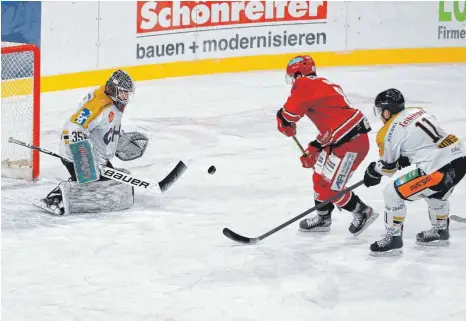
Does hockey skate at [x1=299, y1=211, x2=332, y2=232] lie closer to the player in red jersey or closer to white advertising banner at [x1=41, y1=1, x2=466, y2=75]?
the player in red jersey

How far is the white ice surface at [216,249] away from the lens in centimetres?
326

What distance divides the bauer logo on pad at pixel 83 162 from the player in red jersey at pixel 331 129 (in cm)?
105

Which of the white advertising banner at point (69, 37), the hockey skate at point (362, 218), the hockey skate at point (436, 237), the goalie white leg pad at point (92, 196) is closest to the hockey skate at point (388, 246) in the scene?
the hockey skate at point (436, 237)

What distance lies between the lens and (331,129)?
4195 mm

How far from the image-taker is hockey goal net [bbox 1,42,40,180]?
18.3 ft

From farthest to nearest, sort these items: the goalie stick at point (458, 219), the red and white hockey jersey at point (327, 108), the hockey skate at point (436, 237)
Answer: the goalie stick at point (458, 219)
the red and white hockey jersey at point (327, 108)
the hockey skate at point (436, 237)

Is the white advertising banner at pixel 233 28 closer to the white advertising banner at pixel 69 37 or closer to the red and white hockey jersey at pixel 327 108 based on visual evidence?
the white advertising banner at pixel 69 37

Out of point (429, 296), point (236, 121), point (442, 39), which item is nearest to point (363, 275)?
point (429, 296)

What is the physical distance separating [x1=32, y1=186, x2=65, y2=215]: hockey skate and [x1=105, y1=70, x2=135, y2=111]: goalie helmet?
1.84ft

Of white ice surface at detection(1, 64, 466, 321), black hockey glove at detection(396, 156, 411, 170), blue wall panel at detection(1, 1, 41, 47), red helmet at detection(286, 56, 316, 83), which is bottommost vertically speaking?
white ice surface at detection(1, 64, 466, 321)

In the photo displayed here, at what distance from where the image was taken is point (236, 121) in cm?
669

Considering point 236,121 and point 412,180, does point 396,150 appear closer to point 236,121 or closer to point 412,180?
point 412,180

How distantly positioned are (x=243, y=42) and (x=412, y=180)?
4224mm

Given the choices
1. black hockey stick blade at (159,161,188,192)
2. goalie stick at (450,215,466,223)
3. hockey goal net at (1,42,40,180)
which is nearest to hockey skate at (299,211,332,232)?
goalie stick at (450,215,466,223)
